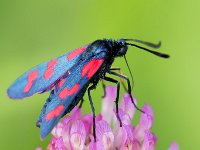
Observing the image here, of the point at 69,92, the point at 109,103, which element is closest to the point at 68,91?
the point at 69,92

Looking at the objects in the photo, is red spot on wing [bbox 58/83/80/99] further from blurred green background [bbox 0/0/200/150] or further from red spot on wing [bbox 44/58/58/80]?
blurred green background [bbox 0/0/200/150]

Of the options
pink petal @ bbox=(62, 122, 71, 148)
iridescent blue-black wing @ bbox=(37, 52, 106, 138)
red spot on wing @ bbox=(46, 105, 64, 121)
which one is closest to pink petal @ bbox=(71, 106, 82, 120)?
pink petal @ bbox=(62, 122, 71, 148)

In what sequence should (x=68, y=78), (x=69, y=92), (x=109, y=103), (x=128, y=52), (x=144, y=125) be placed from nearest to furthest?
(x=69, y=92)
(x=68, y=78)
(x=144, y=125)
(x=109, y=103)
(x=128, y=52)

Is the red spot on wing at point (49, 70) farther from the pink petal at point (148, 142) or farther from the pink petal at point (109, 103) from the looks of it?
the pink petal at point (148, 142)

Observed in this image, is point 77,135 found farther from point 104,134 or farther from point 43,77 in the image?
point 43,77

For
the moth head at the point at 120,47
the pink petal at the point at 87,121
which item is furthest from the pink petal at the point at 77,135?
the moth head at the point at 120,47

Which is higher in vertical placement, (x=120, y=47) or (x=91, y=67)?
(x=120, y=47)

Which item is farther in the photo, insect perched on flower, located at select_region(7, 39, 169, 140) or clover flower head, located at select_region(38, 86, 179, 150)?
clover flower head, located at select_region(38, 86, 179, 150)

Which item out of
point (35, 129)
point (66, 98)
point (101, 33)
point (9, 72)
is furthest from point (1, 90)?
point (66, 98)
